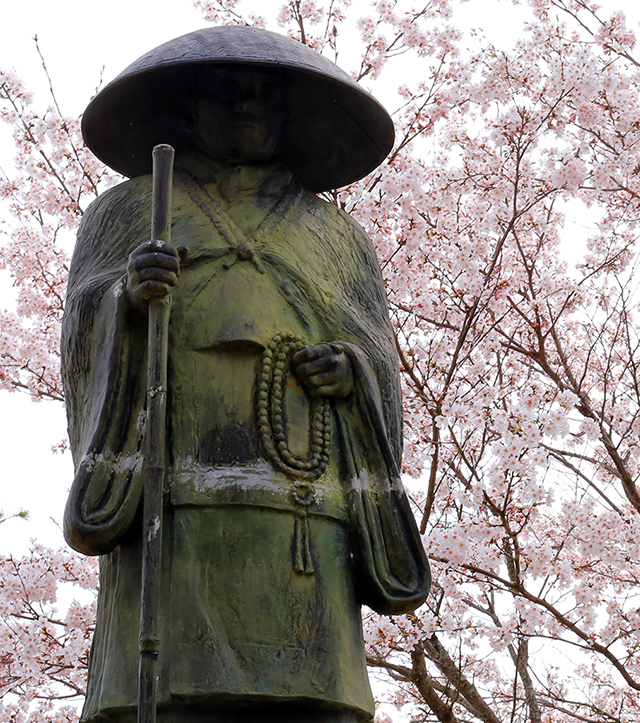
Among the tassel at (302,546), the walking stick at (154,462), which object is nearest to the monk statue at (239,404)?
the tassel at (302,546)

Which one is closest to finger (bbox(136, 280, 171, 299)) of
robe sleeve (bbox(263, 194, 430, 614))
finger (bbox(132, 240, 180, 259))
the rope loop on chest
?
finger (bbox(132, 240, 180, 259))

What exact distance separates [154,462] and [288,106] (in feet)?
5.73

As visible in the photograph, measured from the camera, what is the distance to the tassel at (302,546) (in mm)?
3398

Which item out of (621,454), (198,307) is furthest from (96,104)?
(621,454)

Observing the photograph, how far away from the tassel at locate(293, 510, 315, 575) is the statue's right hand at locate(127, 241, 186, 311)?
835 millimetres

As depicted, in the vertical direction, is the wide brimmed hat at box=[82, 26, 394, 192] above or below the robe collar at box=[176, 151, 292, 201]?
above

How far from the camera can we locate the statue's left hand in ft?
11.9

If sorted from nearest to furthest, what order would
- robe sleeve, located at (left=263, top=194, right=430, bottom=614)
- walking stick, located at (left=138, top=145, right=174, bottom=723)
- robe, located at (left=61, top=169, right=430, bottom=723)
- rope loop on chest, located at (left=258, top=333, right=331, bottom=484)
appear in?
walking stick, located at (left=138, top=145, right=174, bottom=723)
robe, located at (left=61, top=169, right=430, bottom=723)
rope loop on chest, located at (left=258, top=333, right=331, bottom=484)
robe sleeve, located at (left=263, top=194, right=430, bottom=614)

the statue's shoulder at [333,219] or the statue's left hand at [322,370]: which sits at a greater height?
the statue's shoulder at [333,219]

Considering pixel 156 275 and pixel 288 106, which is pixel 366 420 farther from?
pixel 288 106

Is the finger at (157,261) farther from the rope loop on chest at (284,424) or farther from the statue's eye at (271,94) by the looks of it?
the statue's eye at (271,94)

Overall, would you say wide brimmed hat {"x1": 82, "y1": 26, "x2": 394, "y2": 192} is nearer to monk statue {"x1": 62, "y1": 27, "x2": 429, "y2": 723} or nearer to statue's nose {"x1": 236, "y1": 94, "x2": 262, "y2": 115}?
monk statue {"x1": 62, "y1": 27, "x2": 429, "y2": 723}

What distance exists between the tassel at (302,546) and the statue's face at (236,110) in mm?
1445

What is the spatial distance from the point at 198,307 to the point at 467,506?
15.3 feet
